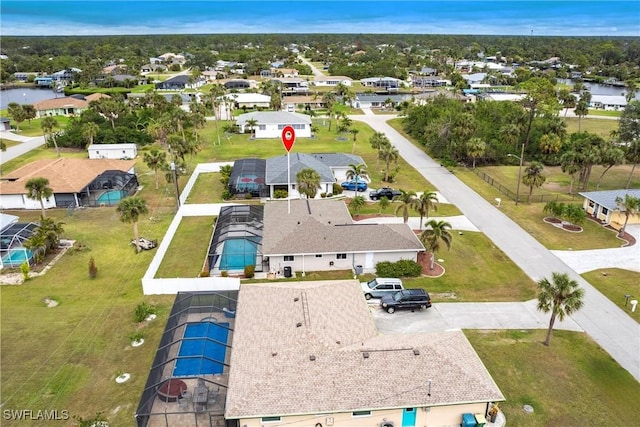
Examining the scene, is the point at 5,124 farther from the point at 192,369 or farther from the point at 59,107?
the point at 192,369

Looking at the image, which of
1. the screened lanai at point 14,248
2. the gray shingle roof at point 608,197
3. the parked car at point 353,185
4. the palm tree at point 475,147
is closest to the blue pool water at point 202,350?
the screened lanai at point 14,248

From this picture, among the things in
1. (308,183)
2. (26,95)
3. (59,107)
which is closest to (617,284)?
(308,183)

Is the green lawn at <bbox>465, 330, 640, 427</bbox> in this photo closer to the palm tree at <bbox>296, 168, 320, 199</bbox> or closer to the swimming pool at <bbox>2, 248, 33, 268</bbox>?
the palm tree at <bbox>296, 168, 320, 199</bbox>

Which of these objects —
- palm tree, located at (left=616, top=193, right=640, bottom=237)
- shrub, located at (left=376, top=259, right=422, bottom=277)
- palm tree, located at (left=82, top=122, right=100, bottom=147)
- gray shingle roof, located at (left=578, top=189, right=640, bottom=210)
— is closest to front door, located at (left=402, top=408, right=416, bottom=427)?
shrub, located at (left=376, top=259, right=422, bottom=277)

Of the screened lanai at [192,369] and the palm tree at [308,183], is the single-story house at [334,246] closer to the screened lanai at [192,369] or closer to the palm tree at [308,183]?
the palm tree at [308,183]

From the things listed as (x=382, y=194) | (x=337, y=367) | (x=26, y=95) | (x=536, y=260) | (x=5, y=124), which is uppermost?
(x=26, y=95)

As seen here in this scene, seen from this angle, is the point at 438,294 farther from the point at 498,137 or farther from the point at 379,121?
the point at 379,121
